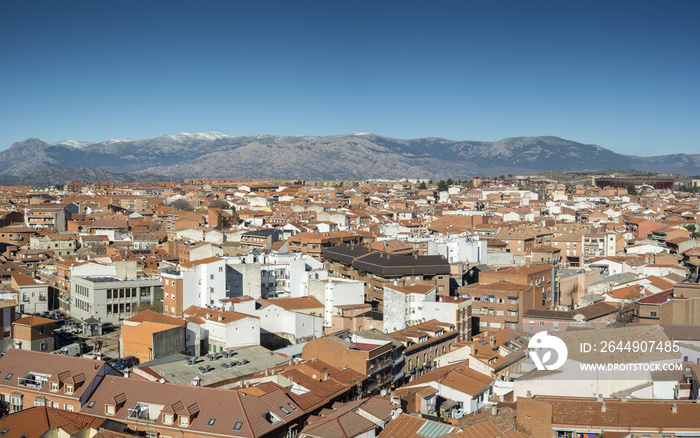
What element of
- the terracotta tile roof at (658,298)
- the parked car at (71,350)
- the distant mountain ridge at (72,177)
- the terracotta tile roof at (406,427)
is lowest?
the parked car at (71,350)

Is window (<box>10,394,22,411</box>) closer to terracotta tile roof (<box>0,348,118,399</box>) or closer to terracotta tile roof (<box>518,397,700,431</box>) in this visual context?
terracotta tile roof (<box>0,348,118,399</box>)

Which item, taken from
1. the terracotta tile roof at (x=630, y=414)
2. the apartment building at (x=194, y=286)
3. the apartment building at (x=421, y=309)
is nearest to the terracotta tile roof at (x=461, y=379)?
the terracotta tile roof at (x=630, y=414)

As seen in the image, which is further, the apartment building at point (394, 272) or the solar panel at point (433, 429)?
the apartment building at point (394, 272)

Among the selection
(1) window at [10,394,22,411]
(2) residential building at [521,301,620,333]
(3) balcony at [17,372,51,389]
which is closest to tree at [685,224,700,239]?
(2) residential building at [521,301,620,333]

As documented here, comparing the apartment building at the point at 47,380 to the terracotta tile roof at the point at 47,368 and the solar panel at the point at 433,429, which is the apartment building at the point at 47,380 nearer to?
the terracotta tile roof at the point at 47,368

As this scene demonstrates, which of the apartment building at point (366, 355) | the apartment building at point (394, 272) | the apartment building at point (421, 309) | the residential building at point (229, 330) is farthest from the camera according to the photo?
the apartment building at point (394, 272)

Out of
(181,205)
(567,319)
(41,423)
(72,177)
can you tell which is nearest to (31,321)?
(41,423)

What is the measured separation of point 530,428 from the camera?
13.1 meters

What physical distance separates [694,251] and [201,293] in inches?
996

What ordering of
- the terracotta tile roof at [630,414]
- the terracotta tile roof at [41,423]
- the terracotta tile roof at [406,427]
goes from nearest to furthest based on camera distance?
the terracotta tile roof at [630,414] → the terracotta tile roof at [406,427] → the terracotta tile roof at [41,423]

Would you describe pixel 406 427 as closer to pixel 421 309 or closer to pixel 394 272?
pixel 421 309

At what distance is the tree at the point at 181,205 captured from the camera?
65812mm

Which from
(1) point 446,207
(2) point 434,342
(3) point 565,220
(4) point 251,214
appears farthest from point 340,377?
(1) point 446,207

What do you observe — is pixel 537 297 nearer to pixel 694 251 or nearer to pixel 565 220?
pixel 694 251
